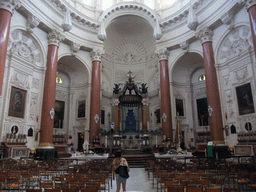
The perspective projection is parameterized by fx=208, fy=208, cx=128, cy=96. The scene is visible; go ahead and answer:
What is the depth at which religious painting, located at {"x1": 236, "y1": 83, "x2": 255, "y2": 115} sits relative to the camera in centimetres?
1484

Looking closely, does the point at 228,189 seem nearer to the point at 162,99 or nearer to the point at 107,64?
the point at 162,99

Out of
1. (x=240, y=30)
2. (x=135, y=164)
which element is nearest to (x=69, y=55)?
(x=135, y=164)

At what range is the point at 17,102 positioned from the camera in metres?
15.3

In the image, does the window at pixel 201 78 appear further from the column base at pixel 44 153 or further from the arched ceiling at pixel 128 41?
the column base at pixel 44 153

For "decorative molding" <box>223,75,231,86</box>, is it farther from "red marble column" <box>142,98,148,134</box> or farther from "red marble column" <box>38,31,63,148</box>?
"red marble column" <box>38,31,63,148</box>

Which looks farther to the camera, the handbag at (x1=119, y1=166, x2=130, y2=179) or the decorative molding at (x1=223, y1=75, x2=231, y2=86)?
the decorative molding at (x1=223, y1=75, x2=231, y2=86)

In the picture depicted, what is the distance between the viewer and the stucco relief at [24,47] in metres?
15.5

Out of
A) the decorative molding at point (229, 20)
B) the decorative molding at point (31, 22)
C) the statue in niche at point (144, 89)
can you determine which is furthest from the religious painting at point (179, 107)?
the decorative molding at point (31, 22)

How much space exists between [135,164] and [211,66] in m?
10.3

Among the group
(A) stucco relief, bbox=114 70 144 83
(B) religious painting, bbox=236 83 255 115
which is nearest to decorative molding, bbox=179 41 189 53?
(B) religious painting, bbox=236 83 255 115

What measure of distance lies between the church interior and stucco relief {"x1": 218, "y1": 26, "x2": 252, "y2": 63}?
0.09 metres

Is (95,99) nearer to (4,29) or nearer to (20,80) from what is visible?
(20,80)

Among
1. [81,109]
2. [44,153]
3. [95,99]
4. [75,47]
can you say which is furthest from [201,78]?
[44,153]

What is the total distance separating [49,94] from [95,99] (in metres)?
5.26
